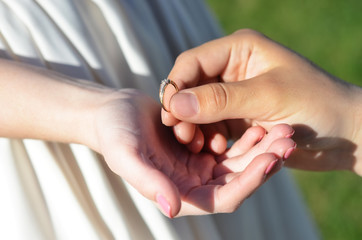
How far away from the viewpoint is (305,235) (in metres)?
1.60

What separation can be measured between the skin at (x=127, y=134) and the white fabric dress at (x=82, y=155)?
57mm

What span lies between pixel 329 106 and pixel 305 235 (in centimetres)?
57

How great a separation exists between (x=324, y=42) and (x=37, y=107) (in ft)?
8.18

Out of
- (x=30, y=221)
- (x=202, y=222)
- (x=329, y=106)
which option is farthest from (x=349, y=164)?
(x=30, y=221)

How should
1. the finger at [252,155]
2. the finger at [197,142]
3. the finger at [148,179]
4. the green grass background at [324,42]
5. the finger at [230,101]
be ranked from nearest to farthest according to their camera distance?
1. the finger at [148,179]
2. the finger at [252,155]
3. the finger at [230,101]
4. the finger at [197,142]
5. the green grass background at [324,42]

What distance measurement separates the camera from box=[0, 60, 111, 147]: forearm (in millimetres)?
1016

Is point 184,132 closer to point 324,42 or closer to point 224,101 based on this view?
point 224,101

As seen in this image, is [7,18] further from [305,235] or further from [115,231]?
[305,235]

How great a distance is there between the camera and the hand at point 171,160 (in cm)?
86

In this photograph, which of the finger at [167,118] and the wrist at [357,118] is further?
the wrist at [357,118]

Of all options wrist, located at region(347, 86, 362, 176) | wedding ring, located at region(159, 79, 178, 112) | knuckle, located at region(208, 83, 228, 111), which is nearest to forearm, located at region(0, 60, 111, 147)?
wedding ring, located at region(159, 79, 178, 112)

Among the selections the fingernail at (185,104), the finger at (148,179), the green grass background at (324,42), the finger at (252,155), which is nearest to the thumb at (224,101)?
the fingernail at (185,104)

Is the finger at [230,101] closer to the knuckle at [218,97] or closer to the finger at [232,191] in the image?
the knuckle at [218,97]

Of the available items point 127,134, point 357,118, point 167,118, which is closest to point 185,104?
point 167,118
